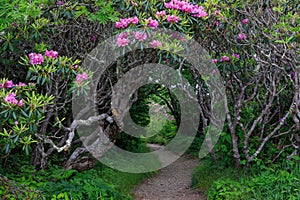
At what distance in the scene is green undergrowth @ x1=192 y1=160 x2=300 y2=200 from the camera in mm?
4535

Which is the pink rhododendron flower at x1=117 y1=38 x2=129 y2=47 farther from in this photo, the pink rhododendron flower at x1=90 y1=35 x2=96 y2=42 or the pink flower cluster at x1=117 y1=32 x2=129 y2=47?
the pink rhododendron flower at x1=90 y1=35 x2=96 y2=42

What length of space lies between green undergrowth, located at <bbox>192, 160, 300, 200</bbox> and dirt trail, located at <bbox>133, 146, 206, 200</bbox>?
17.7 inches

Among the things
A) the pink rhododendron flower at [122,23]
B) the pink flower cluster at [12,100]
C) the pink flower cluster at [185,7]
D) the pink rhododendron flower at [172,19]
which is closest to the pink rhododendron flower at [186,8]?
the pink flower cluster at [185,7]

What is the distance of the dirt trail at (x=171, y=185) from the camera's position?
570cm

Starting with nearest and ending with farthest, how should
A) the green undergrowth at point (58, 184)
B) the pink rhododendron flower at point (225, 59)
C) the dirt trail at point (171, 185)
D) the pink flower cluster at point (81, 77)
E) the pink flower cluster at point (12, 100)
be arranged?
the pink flower cluster at point (12, 100) < the pink flower cluster at point (81, 77) < the green undergrowth at point (58, 184) < the pink rhododendron flower at point (225, 59) < the dirt trail at point (171, 185)

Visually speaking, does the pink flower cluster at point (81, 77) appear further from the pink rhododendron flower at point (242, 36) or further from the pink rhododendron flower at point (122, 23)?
the pink rhododendron flower at point (242, 36)

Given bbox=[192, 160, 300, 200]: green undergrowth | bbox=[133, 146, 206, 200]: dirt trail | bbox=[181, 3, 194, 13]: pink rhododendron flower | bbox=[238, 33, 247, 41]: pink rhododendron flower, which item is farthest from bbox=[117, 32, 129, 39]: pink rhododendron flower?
bbox=[133, 146, 206, 200]: dirt trail

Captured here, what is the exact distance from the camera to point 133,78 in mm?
5324

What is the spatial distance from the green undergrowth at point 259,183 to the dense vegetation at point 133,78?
1cm

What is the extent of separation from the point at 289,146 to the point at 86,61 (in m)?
3.23

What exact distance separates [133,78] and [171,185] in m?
2.29

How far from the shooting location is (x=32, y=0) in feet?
12.5

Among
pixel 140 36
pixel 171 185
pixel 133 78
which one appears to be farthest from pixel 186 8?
pixel 171 185

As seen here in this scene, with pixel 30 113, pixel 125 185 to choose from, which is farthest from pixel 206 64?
pixel 30 113
